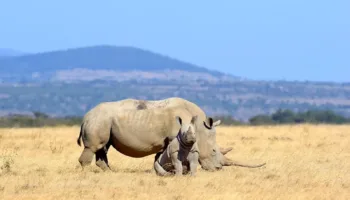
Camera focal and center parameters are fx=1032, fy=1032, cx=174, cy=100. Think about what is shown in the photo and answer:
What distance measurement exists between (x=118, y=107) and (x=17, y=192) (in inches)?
152

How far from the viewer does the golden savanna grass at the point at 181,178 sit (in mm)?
14523

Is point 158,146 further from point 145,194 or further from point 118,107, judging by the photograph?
point 145,194

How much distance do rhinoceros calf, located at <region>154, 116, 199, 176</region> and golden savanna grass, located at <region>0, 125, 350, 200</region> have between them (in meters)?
0.23

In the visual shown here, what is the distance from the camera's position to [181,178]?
16.2 meters

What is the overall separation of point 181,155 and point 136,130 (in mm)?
1314

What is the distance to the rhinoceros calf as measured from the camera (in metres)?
16.5

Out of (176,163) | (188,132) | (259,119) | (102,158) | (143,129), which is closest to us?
(188,132)

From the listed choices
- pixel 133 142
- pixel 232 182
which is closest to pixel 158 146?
pixel 133 142

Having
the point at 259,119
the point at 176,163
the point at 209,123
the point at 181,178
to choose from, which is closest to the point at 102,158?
the point at 176,163

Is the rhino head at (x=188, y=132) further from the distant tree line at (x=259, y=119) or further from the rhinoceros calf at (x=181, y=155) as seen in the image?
the distant tree line at (x=259, y=119)

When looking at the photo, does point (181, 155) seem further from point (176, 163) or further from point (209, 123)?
point (209, 123)

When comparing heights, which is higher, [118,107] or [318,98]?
[118,107]

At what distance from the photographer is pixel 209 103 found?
6644 inches

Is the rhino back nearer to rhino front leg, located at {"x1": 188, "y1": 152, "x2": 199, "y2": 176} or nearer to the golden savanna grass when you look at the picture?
the golden savanna grass
